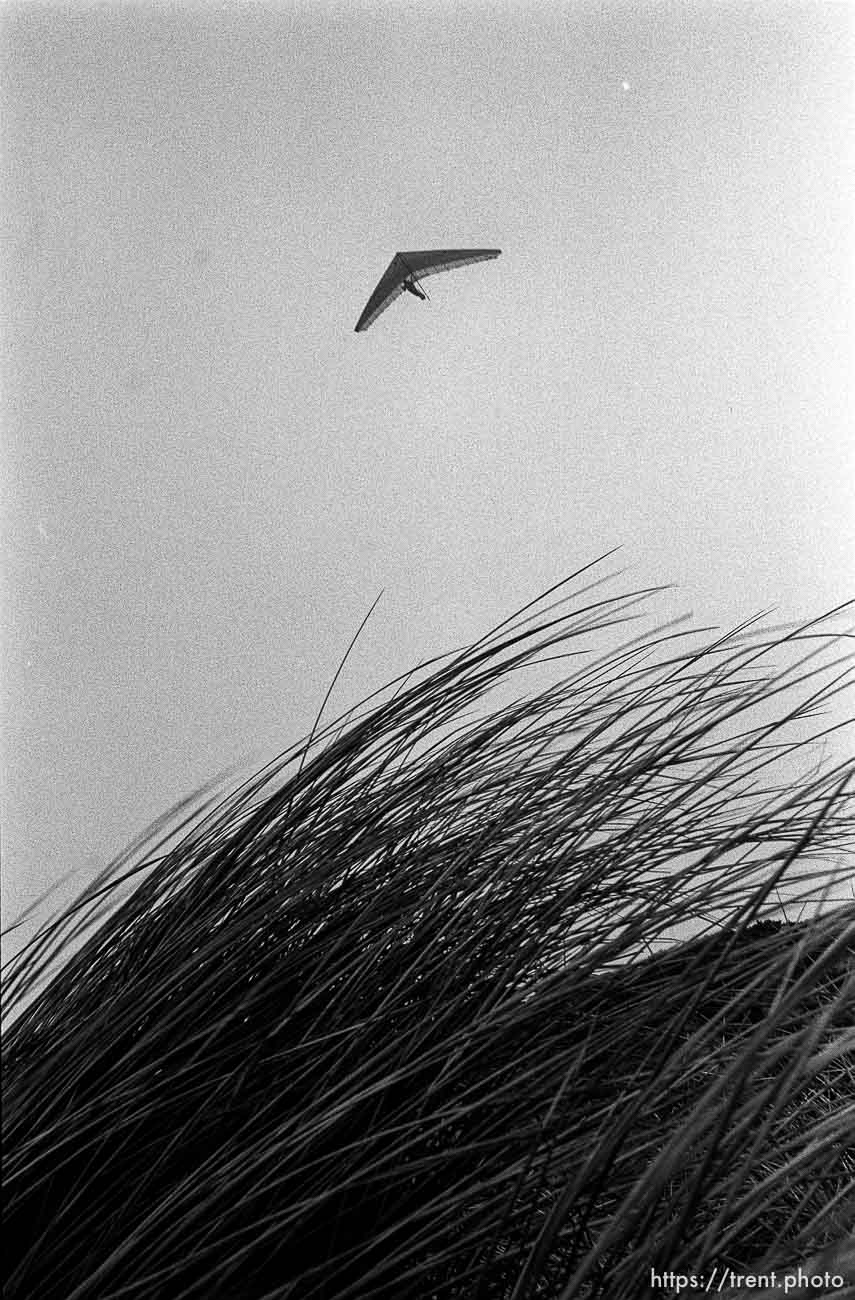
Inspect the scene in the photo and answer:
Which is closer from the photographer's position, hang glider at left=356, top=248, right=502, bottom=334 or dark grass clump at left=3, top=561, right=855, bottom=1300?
dark grass clump at left=3, top=561, right=855, bottom=1300

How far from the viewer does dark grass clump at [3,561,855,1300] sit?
192mm

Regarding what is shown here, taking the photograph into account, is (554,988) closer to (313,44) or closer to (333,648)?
(333,648)

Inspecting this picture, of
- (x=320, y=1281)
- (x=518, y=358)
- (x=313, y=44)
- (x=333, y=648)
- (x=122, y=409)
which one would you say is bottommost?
(x=320, y=1281)

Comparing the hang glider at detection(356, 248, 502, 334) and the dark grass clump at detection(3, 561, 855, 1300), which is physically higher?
the hang glider at detection(356, 248, 502, 334)

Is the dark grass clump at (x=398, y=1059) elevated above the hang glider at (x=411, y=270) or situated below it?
below

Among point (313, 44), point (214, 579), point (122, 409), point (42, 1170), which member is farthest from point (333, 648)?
point (42, 1170)

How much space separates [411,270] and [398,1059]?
117 cm

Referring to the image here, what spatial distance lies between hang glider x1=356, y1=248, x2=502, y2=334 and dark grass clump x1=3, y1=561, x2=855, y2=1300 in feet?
3.44

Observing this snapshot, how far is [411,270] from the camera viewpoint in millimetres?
1241

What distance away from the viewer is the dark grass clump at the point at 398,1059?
192 mm

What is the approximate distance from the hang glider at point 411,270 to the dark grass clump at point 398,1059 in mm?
1047

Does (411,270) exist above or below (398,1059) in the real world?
above

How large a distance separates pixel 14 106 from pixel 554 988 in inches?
55.6

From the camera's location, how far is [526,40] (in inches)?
48.1
